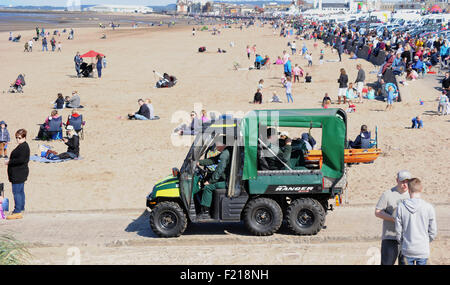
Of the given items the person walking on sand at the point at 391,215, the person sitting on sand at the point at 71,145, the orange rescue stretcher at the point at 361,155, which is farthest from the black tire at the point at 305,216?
the person sitting on sand at the point at 71,145

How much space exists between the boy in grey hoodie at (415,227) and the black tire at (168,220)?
4267 millimetres

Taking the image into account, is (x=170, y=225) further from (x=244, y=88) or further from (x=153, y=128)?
(x=244, y=88)

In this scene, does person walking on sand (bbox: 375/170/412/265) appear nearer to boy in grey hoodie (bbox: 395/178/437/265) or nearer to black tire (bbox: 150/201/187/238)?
boy in grey hoodie (bbox: 395/178/437/265)

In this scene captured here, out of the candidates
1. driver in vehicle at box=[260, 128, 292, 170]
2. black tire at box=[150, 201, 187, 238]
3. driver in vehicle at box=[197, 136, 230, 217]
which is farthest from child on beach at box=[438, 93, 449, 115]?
black tire at box=[150, 201, 187, 238]

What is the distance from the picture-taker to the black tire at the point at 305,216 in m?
9.56

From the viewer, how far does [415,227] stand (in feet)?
20.5

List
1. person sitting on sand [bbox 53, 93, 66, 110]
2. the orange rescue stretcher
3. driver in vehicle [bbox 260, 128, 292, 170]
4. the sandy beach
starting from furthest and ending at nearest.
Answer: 1. person sitting on sand [bbox 53, 93, 66, 110]
2. the orange rescue stretcher
3. the sandy beach
4. driver in vehicle [bbox 260, 128, 292, 170]

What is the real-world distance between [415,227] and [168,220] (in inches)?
183

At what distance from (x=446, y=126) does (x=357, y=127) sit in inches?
108

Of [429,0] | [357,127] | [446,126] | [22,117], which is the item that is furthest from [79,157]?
[429,0]

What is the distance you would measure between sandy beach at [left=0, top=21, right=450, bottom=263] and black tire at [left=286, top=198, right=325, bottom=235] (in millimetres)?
1240

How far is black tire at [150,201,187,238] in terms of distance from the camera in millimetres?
9758

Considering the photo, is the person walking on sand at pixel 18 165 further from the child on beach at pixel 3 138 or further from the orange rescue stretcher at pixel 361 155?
the orange rescue stretcher at pixel 361 155

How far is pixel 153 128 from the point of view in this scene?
19.9m
